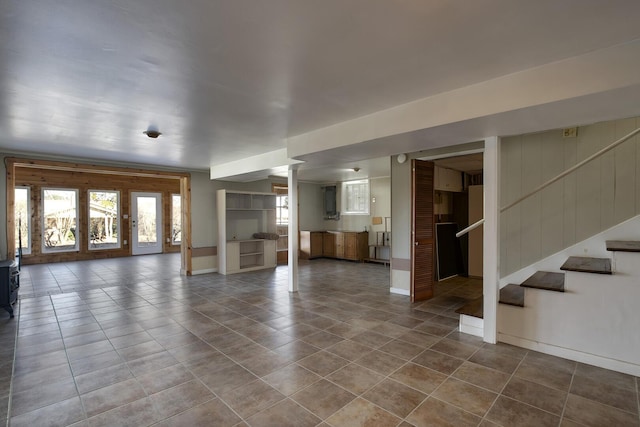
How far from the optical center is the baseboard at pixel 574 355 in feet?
8.63

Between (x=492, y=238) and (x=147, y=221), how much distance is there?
1085cm

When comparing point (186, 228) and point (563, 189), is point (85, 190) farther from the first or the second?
point (563, 189)

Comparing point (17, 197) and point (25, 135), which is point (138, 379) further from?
point (17, 197)

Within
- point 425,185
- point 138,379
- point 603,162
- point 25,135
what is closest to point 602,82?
point 603,162

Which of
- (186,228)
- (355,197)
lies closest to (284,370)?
(186,228)

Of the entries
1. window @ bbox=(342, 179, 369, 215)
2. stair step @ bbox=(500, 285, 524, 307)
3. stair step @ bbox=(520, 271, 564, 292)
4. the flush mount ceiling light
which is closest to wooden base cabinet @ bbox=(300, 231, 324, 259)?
window @ bbox=(342, 179, 369, 215)

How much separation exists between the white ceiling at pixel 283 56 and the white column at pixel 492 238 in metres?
0.36

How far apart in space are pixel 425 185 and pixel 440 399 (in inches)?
131

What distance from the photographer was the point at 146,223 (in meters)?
10.9

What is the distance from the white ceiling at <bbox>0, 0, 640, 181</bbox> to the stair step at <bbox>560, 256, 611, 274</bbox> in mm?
1313

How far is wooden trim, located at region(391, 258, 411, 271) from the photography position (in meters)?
5.27

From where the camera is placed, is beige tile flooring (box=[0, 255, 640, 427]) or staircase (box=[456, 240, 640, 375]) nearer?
beige tile flooring (box=[0, 255, 640, 427])

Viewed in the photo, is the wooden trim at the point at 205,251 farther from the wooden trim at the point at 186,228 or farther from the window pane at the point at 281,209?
the window pane at the point at 281,209

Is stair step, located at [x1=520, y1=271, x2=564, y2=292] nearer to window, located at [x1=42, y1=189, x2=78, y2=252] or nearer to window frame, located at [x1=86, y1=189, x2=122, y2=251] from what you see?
window frame, located at [x1=86, y1=189, x2=122, y2=251]
